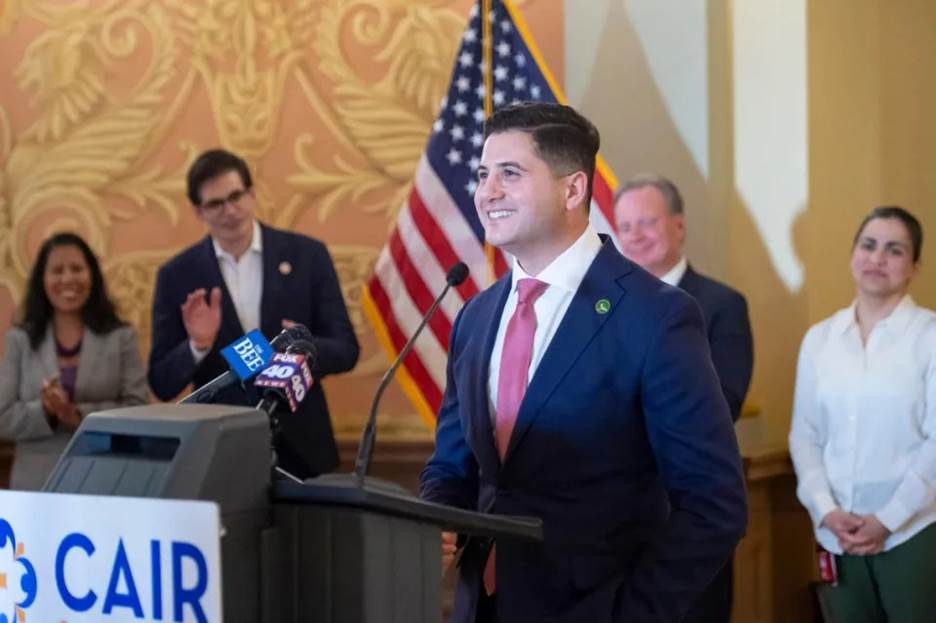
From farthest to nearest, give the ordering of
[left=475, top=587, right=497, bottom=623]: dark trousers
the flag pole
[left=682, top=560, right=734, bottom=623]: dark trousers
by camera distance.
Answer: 1. the flag pole
2. [left=682, top=560, right=734, bottom=623]: dark trousers
3. [left=475, top=587, right=497, bottom=623]: dark trousers

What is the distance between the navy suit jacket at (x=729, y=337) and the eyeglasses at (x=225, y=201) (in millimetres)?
1354

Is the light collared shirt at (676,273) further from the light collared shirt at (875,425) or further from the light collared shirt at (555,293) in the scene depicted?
the light collared shirt at (555,293)

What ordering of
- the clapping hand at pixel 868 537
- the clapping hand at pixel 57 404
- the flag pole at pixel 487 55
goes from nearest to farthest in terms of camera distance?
the clapping hand at pixel 868 537, the clapping hand at pixel 57 404, the flag pole at pixel 487 55

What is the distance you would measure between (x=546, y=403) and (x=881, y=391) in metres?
2.07

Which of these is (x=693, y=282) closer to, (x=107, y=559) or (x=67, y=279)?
(x=67, y=279)

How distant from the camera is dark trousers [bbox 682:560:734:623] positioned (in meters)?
3.64

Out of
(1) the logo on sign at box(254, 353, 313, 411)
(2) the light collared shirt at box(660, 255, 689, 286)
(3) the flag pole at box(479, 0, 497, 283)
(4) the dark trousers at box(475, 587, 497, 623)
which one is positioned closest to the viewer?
(1) the logo on sign at box(254, 353, 313, 411)

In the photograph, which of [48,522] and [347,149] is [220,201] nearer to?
[347,149]

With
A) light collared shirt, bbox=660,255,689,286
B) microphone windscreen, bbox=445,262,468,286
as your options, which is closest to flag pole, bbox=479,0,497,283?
light collared shirt, bbox=660,255,689,286

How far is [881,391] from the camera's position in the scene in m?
3.90

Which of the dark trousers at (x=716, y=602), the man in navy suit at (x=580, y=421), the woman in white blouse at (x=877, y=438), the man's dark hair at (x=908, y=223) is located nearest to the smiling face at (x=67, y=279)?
the dark trousers at (x=716, y=602)

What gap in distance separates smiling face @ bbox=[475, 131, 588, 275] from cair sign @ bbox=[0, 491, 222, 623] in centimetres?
82

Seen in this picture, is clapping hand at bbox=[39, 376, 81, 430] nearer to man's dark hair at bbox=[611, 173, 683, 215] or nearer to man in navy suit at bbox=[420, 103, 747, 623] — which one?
man's dark hair at bbox=[611, 173, 683, 215]

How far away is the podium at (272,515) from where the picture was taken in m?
1.62
